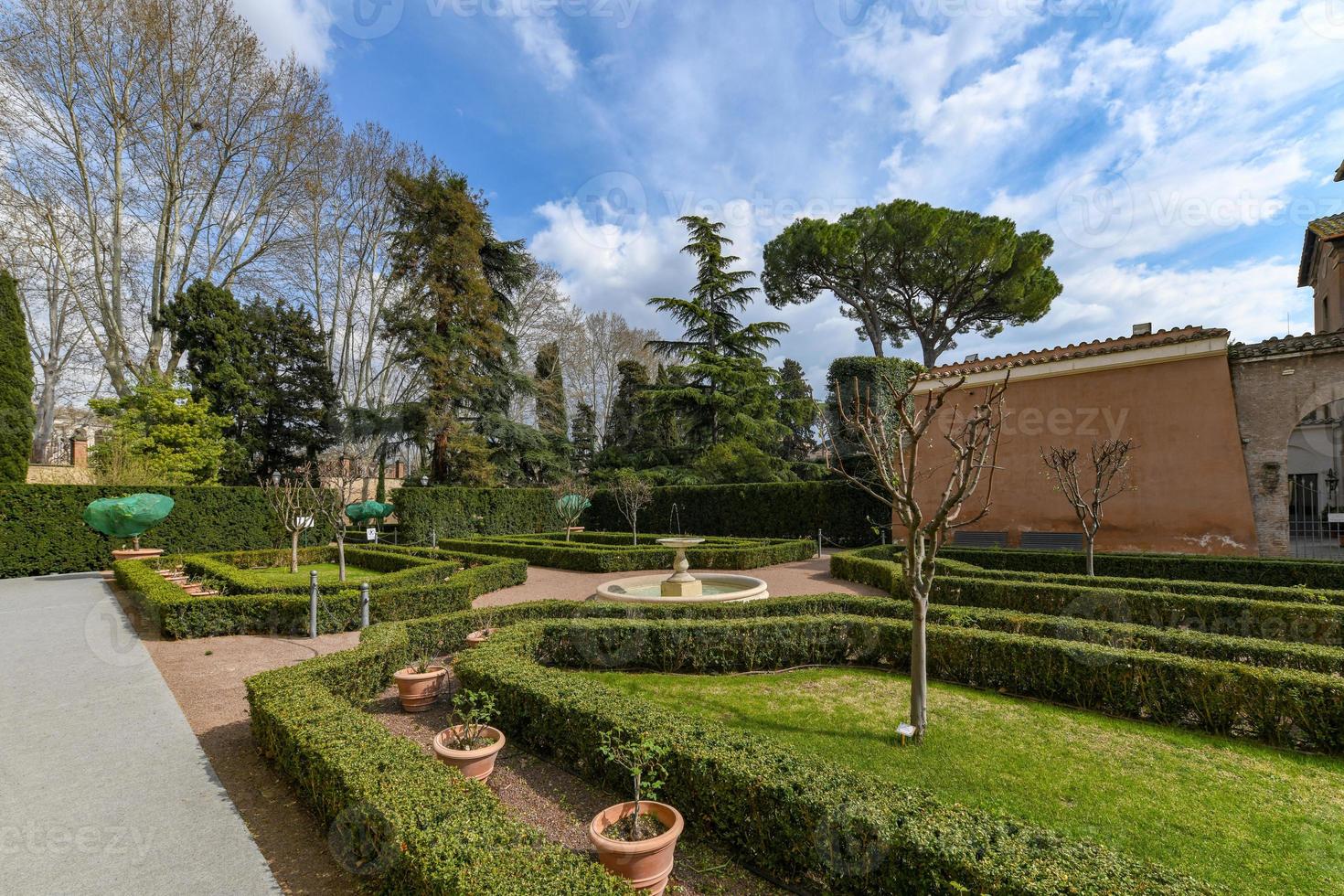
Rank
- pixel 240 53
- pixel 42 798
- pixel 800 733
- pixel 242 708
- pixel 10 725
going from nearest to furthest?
pixel 42 798
pixel 800 733
pixel 10 725
pixel 242 708
pixel 240 53

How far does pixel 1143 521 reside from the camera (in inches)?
525

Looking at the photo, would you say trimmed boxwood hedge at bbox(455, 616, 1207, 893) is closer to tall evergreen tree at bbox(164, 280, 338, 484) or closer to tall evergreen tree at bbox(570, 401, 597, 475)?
tall evergreen tree at bbox(164, 280, 338, 484)

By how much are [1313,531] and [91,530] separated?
31.7 meters

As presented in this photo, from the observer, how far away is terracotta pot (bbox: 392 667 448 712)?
554cm

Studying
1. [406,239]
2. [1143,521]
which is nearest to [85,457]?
[406,239]

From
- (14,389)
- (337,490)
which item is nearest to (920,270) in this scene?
(337,490)

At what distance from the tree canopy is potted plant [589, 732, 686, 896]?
2363 cm

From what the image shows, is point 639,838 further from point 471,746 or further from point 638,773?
point 471,746

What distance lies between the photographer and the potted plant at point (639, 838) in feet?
9.47

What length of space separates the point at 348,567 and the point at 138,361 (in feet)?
50.6

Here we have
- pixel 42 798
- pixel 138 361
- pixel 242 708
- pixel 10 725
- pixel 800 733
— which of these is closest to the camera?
pixel 42 798

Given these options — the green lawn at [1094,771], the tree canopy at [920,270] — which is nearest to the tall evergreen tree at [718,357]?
the tree canopy at [920,270]

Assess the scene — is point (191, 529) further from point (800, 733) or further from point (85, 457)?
point (800, 733)

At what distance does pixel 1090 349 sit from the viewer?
14375mm
